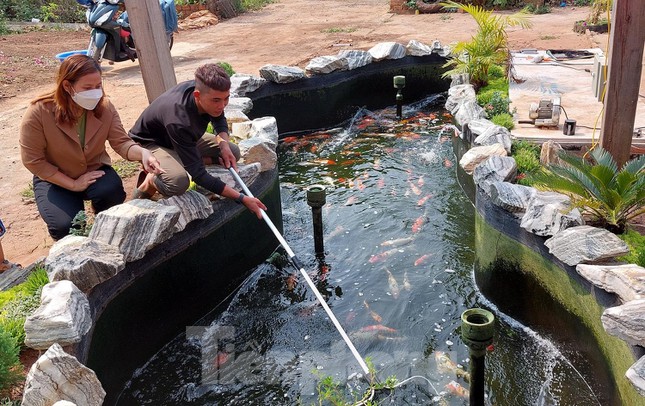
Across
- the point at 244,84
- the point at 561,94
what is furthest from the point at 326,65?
the point at 561,94

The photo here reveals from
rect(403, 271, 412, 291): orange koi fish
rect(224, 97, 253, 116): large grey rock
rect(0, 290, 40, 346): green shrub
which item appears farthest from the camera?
rect(224, 97, 253, 116): large grey rock

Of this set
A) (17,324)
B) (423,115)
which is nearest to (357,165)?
(423,115)

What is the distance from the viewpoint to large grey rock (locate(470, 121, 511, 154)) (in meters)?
5.84

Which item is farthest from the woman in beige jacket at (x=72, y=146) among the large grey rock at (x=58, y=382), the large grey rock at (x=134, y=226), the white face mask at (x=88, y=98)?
the large grey rock at (x=58, y=382)

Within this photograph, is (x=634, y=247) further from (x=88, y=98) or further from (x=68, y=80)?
(x=68, y=80)

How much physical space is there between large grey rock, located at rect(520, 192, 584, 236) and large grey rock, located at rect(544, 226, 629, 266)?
0.34 feet

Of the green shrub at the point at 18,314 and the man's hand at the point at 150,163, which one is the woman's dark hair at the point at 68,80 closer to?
the man's hand at the point at 150,163

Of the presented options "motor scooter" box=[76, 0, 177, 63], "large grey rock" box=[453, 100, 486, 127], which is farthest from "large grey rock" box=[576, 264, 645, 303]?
"motor scooter" box=[76, 0, 177, 63]

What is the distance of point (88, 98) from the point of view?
426 cm

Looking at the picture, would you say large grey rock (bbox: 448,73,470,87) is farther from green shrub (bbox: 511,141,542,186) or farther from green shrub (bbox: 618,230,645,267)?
green shrub (bbox: 618,230,645,267)

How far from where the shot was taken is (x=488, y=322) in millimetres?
3295

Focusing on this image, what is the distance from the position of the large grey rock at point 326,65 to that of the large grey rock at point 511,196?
506 centimetres

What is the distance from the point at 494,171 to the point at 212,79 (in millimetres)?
2301

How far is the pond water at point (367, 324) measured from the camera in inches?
162
